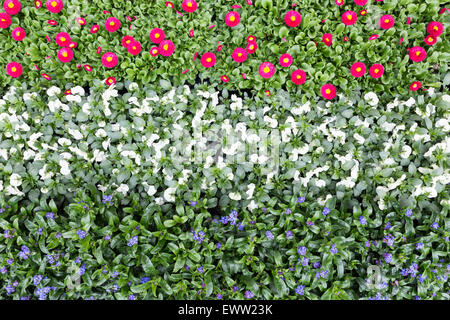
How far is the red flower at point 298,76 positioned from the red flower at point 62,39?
1.59 meters

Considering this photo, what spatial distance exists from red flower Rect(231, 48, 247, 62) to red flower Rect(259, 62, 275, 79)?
137 mm

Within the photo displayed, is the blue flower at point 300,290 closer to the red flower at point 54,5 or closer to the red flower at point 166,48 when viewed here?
the red flower at point 166,48

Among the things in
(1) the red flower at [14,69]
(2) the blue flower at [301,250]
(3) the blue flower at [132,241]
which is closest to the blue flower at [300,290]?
(2) the blue flower at [301,250]

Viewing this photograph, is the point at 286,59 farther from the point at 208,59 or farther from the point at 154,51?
the point at 154,51

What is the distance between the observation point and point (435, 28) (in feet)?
7.14

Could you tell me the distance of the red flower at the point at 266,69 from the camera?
2184 mm

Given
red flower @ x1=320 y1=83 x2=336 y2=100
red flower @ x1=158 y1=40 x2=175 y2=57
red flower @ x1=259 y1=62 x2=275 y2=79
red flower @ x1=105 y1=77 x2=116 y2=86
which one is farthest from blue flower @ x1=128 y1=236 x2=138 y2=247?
Answer: red flower @ x1=320 y1=83 x2=336 y2=100

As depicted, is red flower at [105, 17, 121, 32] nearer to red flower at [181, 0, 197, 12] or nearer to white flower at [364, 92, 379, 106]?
red flower at [181, 0, 197, 12]

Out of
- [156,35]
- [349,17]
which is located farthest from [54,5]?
[349,17]

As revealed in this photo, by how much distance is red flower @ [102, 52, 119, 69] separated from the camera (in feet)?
7.11

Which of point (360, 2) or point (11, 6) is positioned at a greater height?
point (11, 6)

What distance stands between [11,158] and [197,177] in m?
1.26

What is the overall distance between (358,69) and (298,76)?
1.38ft

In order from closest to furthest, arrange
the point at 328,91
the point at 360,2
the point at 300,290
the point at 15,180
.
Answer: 1. the point at 300,290
2. the point at 15,180
3. the point at 360,2
4. the point at 328,91
